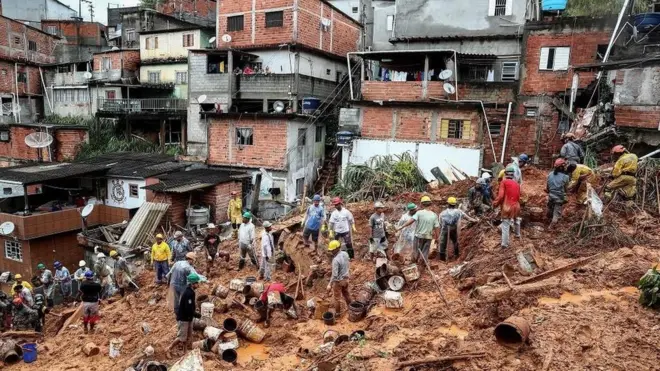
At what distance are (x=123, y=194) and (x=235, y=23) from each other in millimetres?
12438

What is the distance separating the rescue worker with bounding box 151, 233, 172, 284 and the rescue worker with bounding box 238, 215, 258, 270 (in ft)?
6.92

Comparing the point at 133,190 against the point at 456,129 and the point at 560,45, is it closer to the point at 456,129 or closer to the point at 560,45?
the point at 456,129

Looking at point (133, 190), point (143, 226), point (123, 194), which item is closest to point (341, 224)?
point (143, 226)

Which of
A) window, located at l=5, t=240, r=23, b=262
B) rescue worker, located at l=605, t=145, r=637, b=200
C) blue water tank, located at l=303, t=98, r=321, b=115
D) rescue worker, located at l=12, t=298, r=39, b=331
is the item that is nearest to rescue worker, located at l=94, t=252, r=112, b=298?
rescue worker, located at l=12, t=298, r=39, b=331

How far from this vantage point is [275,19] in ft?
86.3

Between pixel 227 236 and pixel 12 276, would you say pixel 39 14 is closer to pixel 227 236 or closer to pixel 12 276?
pixel 12 276

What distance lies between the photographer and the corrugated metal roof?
695 inches

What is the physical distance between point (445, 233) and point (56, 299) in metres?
13.4

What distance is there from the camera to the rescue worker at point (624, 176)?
11.7 m

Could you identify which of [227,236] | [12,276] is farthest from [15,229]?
[227,236]

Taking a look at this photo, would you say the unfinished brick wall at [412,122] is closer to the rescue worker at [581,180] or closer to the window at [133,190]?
the rescue worker at [581,180]

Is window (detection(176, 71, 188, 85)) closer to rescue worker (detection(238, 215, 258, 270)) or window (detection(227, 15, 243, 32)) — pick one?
window (detection(227, 15, 243, 32))

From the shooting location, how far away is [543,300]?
8750 mm

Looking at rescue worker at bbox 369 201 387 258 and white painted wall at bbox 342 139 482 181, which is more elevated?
white painted wall at bbox 342 139 482 181
